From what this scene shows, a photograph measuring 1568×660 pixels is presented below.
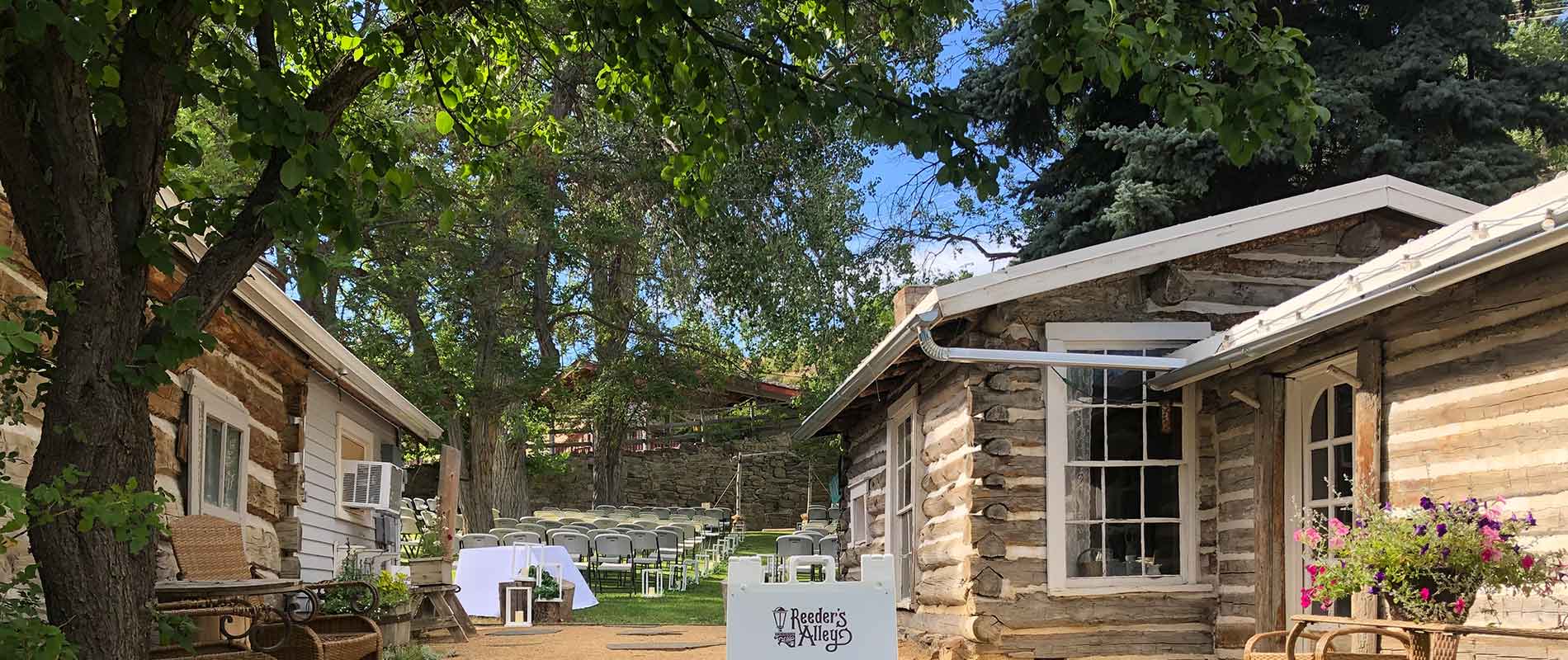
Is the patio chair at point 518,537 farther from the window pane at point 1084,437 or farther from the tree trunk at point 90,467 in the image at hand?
the tree trunk at point 90,467

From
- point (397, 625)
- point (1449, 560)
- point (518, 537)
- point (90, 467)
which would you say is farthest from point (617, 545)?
point (90, 467)

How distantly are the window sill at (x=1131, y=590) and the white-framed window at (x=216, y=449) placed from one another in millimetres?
5277

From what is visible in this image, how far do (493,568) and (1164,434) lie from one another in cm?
797

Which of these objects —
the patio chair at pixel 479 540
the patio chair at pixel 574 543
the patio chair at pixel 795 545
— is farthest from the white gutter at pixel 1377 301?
the patio chair at pixel 574 543

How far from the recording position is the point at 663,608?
49.9ft

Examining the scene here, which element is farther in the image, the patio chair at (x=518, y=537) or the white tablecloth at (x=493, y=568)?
the patio chair at (x=518, y=537)

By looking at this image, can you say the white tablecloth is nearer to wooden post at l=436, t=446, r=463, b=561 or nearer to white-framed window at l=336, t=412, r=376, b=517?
wooden post at l=436, t=446, r=463, b=561

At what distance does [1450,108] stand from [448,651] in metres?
11.8

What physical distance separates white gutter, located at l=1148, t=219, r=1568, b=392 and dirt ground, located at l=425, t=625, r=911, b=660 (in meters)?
3.82

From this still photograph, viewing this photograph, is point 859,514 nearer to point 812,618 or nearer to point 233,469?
point 233,469

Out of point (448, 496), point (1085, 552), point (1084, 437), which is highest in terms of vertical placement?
point (1084, 437)

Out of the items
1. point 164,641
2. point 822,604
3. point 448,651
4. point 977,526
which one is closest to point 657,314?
point 448,651

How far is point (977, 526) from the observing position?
8602 millimetres

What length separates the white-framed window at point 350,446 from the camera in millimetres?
12344
